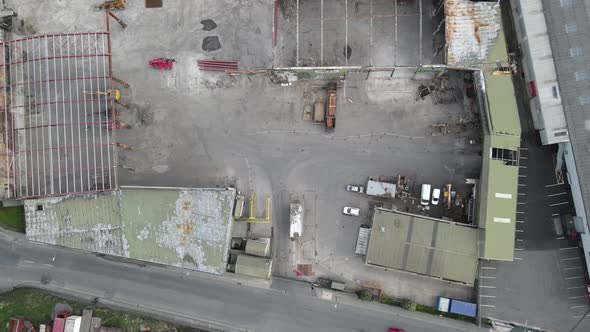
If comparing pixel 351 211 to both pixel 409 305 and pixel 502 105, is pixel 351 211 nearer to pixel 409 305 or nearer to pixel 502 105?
pixel 409 305

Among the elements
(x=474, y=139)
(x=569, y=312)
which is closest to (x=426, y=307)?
(x=569, y=312)

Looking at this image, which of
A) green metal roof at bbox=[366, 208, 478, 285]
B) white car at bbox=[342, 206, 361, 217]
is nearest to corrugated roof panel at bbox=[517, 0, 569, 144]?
green metal roof at bbox=[366, 208, 478, 285]

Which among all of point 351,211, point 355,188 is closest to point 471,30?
point 355,188

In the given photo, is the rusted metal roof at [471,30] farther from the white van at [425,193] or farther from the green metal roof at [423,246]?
the green metal roof at [423,246]

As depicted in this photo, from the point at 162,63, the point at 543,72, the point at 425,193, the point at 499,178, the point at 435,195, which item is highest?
the point at 543,72

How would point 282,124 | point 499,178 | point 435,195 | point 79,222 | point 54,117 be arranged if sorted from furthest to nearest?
point 54,117, point 282,124, point 79,222, point 435,195, point 499,178

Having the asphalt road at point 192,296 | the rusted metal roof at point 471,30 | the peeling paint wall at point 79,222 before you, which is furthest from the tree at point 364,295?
the peeling paint wall at point 79,222
